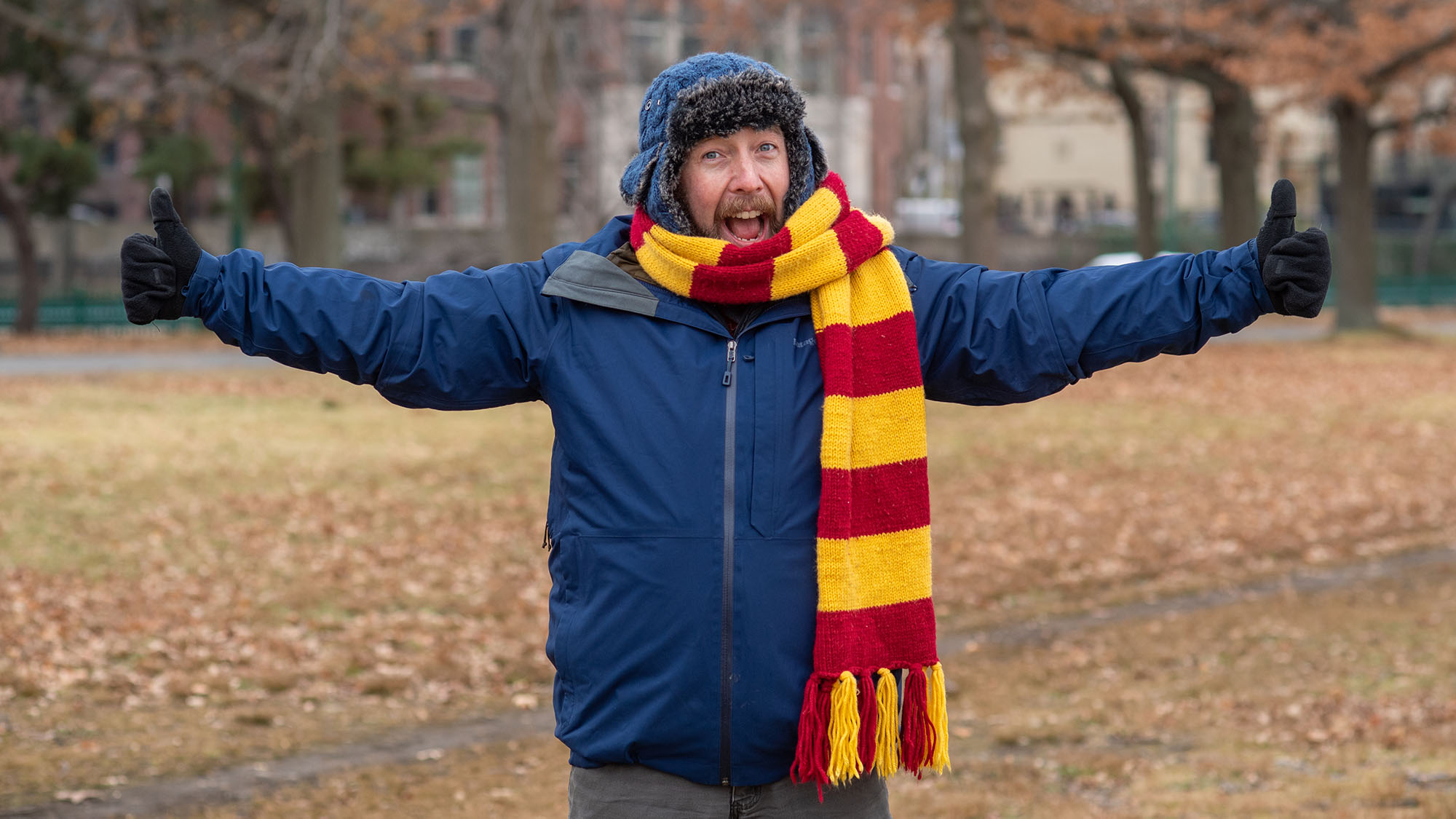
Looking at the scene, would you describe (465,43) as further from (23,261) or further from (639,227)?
(639,227)

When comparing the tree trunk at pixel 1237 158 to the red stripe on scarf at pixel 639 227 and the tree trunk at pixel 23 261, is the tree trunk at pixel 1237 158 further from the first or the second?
the red stripe on scarf at pixel 639 227

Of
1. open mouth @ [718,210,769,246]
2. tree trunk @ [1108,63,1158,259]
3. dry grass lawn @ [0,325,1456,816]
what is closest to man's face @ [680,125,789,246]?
open mouth @ [718,210,769,246]

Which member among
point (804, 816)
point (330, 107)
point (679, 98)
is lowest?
point (804, 816)

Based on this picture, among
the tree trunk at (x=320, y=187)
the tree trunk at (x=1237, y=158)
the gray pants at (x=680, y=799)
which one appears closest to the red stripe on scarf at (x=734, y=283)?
the gray pants at (x=680, y=799)

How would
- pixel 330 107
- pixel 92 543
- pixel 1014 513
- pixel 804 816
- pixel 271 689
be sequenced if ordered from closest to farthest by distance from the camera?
pixel 804 816, pixel 271 689, pixel 92 543, pixel 1014 513, pixel 330 107

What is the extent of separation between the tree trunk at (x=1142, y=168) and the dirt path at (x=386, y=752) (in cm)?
1952

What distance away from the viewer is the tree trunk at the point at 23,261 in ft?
83.6

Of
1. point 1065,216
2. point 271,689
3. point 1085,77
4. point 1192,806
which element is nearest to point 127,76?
point 1085,77

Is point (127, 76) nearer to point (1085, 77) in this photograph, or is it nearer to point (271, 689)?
point (1085, 77)

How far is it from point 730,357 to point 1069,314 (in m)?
0.69

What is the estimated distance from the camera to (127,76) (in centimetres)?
2981

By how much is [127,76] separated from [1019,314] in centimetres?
2983

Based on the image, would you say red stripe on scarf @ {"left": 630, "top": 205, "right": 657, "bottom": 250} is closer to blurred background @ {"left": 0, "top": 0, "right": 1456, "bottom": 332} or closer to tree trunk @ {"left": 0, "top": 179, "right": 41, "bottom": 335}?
blurred background @ {"left": 0, "top": 0, "right": 1456, "bottom": 332}

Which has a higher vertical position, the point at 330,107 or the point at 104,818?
the point at 330,107
